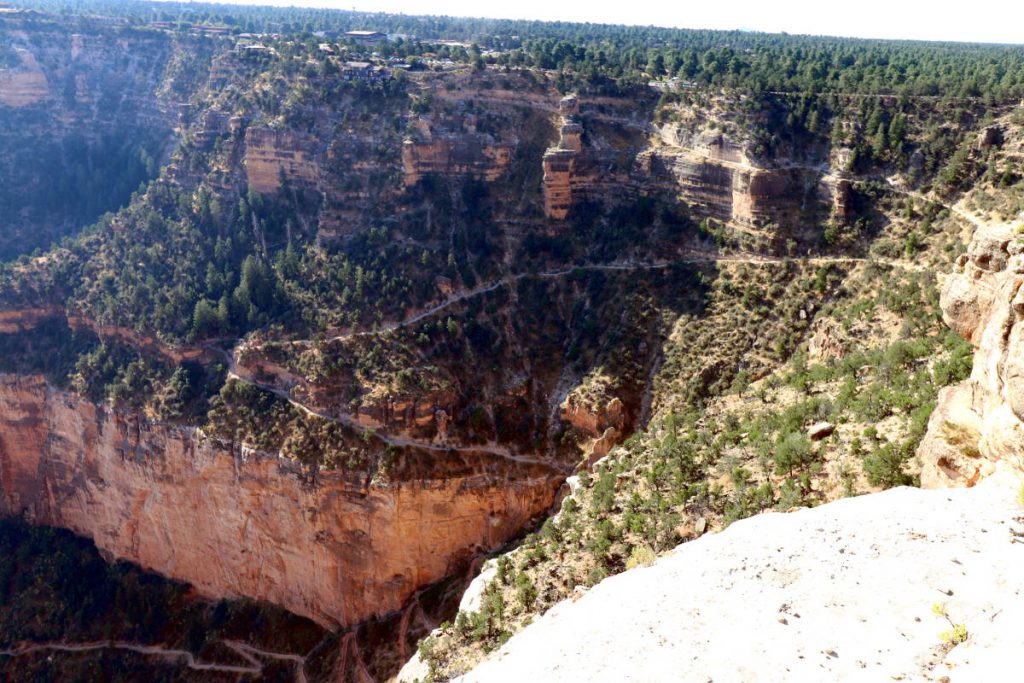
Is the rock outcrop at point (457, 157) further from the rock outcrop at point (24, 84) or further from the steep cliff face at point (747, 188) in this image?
the rock outcrop at point (24, 84)

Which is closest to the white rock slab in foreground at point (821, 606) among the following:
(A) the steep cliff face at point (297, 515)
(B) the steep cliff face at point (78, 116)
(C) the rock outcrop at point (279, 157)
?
(A) the steep cliff face at point (297, 515)

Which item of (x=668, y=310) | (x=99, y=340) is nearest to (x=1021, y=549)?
(x=668, y=310)

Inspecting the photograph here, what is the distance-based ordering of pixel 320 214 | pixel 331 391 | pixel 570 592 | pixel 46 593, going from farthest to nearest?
pixel 320 214
pixel 46 593
pixel 331 391
pixel 570 592

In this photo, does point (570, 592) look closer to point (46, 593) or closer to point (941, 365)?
point (941, 365)

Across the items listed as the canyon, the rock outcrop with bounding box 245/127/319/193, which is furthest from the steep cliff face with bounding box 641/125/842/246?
the rock outcrop with bounding box 245/127/319/193

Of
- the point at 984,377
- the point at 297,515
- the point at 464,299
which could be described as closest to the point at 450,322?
the point at 464,299

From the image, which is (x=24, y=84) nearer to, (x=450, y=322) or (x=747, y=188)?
(x=450, y=322)
